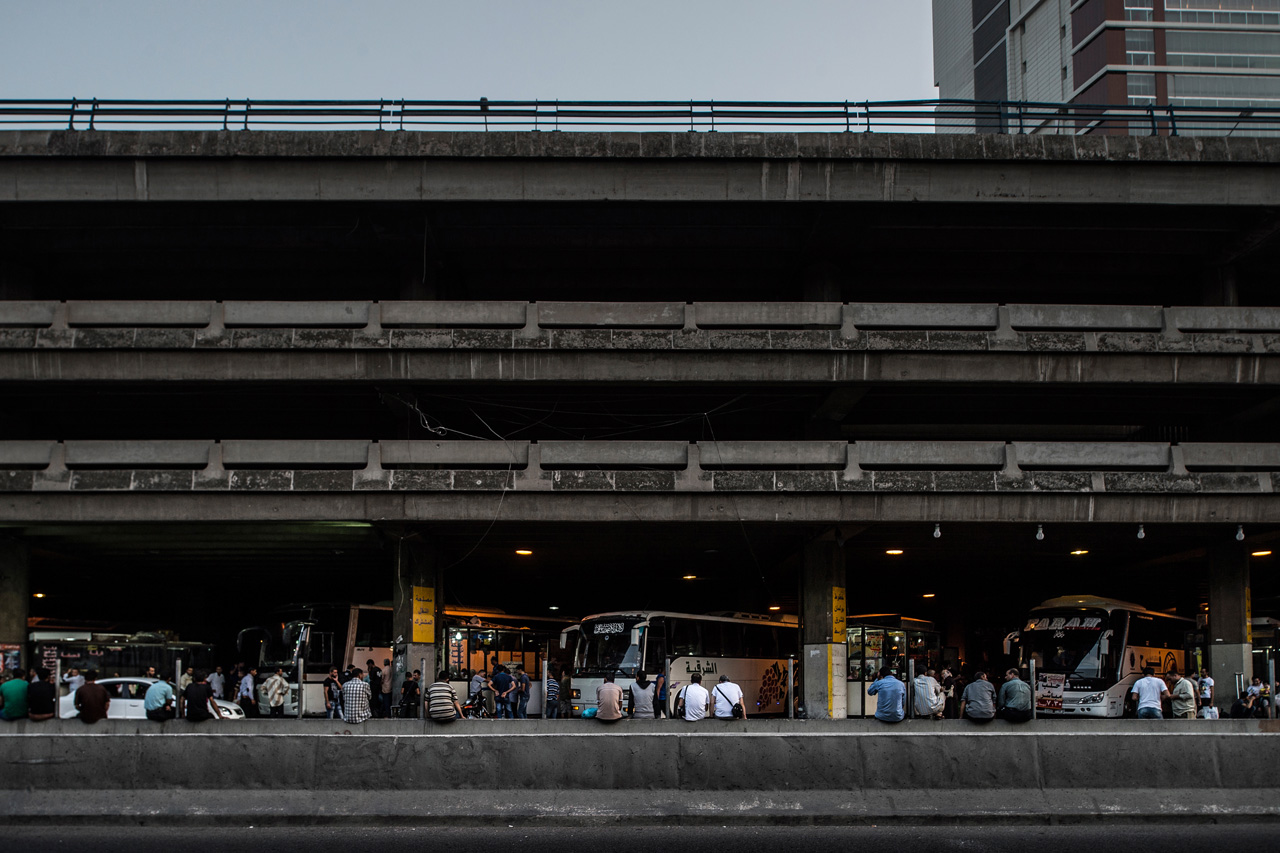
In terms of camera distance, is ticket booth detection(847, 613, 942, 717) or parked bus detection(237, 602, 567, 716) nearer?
ticket booth detection(847, 613, 942, 717)

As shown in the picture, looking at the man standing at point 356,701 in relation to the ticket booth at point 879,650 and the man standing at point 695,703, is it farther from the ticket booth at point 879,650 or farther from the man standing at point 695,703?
the ticket booth at point 879,650

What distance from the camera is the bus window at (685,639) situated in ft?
85.4

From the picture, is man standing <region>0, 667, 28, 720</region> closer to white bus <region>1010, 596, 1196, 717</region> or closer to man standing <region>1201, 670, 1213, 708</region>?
white bus <region>1010, 596, 1196, 717</region>

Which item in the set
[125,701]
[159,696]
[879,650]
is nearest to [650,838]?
[159,696]

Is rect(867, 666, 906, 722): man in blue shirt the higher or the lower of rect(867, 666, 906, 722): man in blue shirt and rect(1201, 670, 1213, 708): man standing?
the higher

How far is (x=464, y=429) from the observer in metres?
27.1

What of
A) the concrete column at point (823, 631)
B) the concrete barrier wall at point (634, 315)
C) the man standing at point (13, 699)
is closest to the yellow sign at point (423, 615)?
the concrete barrier wall at point (634, 315)

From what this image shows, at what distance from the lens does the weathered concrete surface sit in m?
11.8

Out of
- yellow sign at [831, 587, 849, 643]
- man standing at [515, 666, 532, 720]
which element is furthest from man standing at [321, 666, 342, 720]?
yellow sign at [831, 587, 849, 643]

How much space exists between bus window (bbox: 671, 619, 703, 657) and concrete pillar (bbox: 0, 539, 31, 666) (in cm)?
1429

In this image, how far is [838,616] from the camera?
24922 millimetres

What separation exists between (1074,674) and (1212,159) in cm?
1236

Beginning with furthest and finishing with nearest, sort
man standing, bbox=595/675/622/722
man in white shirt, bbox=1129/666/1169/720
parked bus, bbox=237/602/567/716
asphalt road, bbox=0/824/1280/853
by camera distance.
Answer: parked bus, bbox=237/602/567/716 < man in white shirt, bbox=1129/666/1169/720 < man standing, bbox=595/675/622/722 < asphalt road, bbox=0/824/1280/853

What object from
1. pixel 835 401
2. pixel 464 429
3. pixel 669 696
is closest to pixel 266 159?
pixel 464 429
